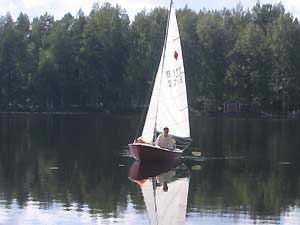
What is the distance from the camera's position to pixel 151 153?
3034 cm

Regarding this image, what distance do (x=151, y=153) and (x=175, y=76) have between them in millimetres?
4911

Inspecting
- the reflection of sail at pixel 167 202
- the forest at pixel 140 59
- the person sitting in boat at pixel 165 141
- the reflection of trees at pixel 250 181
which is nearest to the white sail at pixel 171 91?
the person sitting in boat at pixel 165 141

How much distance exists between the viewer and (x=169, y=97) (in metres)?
33.6

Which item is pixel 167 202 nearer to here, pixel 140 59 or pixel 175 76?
pixel 175 76

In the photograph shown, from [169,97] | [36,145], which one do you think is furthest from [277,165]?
[36,145]

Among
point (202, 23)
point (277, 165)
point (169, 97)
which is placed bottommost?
point (277, 165)

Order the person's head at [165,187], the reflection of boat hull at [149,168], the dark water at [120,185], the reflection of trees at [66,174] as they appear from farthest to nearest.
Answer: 1. the reflection of boat hull at [149,168]
2. the person's head at [165,187]
3. the reflection of trees at [66,174]
4. the dark water at [120,185]

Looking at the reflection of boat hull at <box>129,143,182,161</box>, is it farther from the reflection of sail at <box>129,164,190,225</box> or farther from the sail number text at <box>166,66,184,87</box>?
the sail number text at <box>166,66,184,87</box>

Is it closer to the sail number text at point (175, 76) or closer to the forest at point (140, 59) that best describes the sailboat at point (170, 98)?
the sail number text at point (175, 76)

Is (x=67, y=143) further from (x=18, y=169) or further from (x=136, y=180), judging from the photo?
(x=136, y=180)

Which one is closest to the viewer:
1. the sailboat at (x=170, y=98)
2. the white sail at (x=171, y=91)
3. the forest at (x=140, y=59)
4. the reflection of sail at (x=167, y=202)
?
the reflection of sail at (x=167, y=202)

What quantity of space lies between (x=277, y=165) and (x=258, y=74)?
72926 mm

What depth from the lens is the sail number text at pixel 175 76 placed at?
3375 centimetres

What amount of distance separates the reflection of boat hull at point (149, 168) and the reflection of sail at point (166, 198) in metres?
0.40
